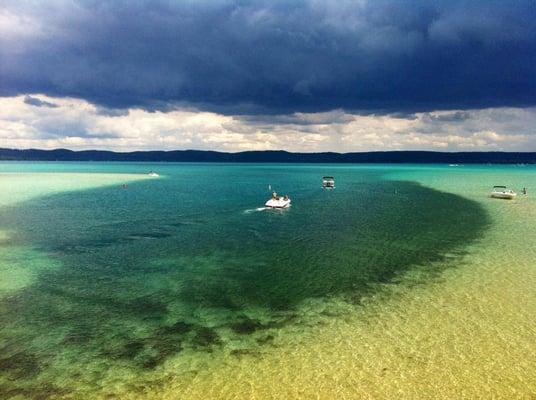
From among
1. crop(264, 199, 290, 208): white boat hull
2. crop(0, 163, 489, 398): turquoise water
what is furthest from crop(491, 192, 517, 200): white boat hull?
crop(264, 199, 290, 208): white boat hull

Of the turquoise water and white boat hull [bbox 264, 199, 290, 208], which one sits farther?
white boat hull [bbox 264, 199, 290, 208]

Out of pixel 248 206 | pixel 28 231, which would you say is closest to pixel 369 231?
pixel 248 206

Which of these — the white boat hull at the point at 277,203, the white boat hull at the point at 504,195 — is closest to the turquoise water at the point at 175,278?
the white boat hull at the point at 277,203

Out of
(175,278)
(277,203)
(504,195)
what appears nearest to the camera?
(175,278)

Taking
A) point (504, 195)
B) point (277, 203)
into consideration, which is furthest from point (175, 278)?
point (504, 195)

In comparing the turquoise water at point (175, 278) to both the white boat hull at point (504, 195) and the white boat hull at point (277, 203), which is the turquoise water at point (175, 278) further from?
the white boat hull at point (504, 195)

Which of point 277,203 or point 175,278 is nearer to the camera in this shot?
point 175,278

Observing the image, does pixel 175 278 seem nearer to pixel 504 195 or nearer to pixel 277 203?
pixel 277 203

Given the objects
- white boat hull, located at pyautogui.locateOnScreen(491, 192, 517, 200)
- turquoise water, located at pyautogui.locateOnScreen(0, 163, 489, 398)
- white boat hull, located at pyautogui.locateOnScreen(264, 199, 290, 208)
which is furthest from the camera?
white boat hull, located at pyautogui.locateOnScreen(491, 192, 517, 200)

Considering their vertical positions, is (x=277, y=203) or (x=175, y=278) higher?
(x=277, y=203)

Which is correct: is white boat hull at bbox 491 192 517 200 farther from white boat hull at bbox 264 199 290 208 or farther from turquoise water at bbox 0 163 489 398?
white boat hull at bbox 264 199 290 208
